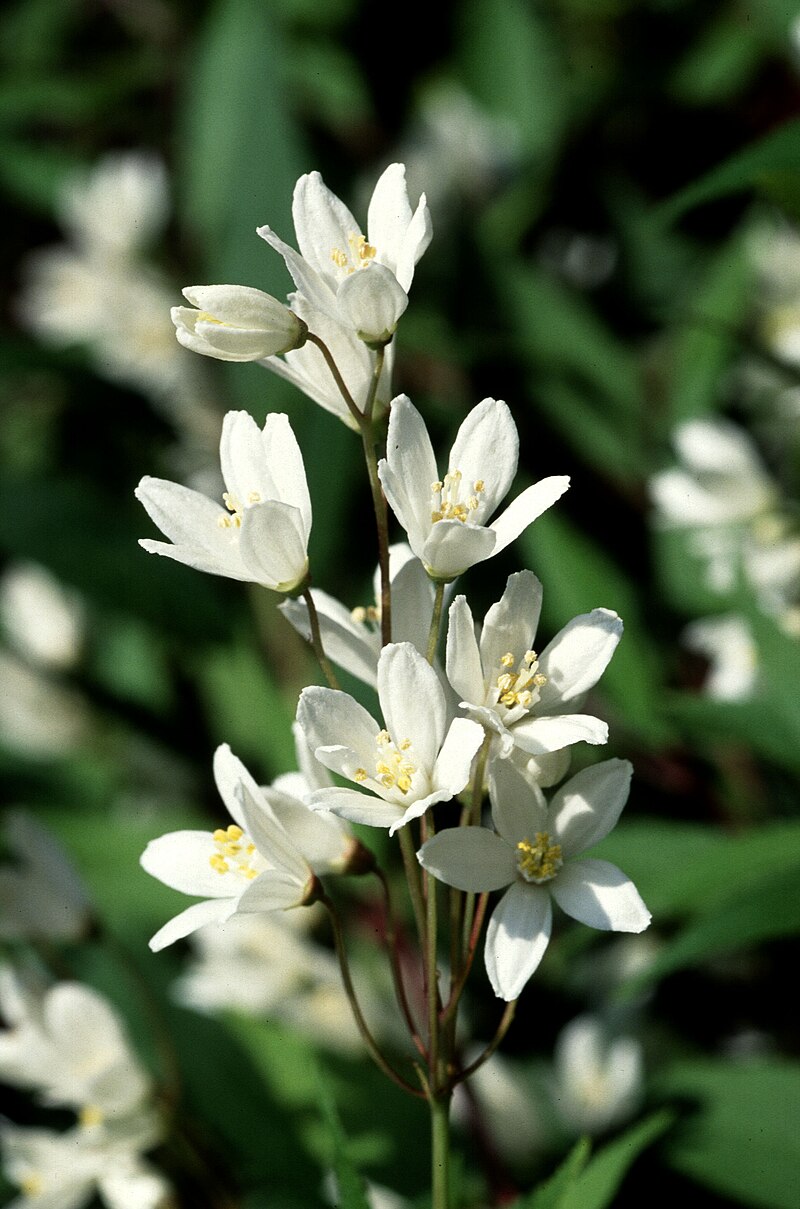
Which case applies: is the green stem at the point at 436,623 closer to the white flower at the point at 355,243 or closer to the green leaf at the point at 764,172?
A: the white flower at the point at 355,243

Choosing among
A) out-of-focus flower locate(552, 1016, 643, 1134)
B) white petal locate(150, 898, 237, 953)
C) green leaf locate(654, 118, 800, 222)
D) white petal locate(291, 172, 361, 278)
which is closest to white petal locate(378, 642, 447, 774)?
white petal locate(150, 898, 237, 953)

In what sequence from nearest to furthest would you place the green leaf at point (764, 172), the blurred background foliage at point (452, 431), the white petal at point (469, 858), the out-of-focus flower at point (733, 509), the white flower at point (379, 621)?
the white petal at point (469, 858), the white flower at point (379, 621), the green leaf at point (764, 172), the blurred background foliage at point (452, 431), the out-of-focus flower at point (733, 509)

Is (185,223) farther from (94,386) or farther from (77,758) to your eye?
(77,758)

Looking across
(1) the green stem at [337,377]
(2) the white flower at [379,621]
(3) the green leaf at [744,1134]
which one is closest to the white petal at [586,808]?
(2) the white flower at [379,621]

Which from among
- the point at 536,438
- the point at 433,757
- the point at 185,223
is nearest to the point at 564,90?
the point at 185,223

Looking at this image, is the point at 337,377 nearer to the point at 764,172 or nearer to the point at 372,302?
the point at 372,302
